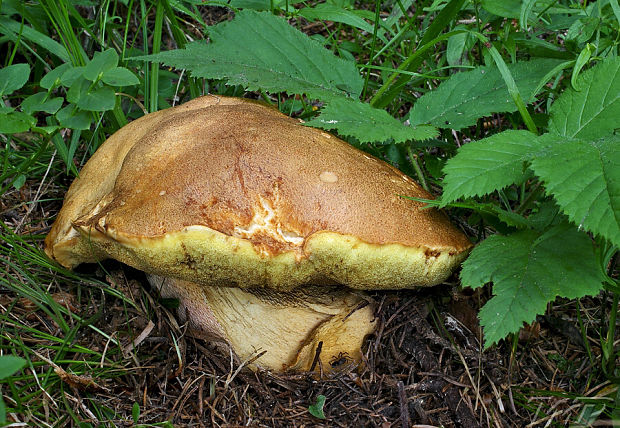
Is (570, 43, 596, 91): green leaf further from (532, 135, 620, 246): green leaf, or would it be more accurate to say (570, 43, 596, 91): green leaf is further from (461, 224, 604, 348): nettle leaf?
(461, 224, 604, 348): nettle leaf

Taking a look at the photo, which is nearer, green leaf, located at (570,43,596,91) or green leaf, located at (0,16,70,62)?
Result: green leaf, located at (570,43,596,91)

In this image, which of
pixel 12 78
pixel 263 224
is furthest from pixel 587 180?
pixel 12 78

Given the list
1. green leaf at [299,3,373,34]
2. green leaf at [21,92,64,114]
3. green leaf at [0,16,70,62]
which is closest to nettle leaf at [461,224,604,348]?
green leaf at [299,3,373,34]

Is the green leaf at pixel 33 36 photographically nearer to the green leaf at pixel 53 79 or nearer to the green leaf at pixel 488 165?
the green leaf at pixel 53 79

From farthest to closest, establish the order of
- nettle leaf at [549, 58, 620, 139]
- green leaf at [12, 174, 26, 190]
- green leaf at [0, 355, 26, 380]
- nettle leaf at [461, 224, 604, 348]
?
1. green leaf at [12, 174, 26, 190]
2. nettle leaf at [549, 58, 620, 139]
3. nettle leaf at [461, 224, 604, 348]
4. green leaf at [0, 355, 26, 380]

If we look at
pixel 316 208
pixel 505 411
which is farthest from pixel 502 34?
pixel 505 411

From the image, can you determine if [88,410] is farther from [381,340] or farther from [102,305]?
[381,340]

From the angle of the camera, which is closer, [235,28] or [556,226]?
[556,226]
